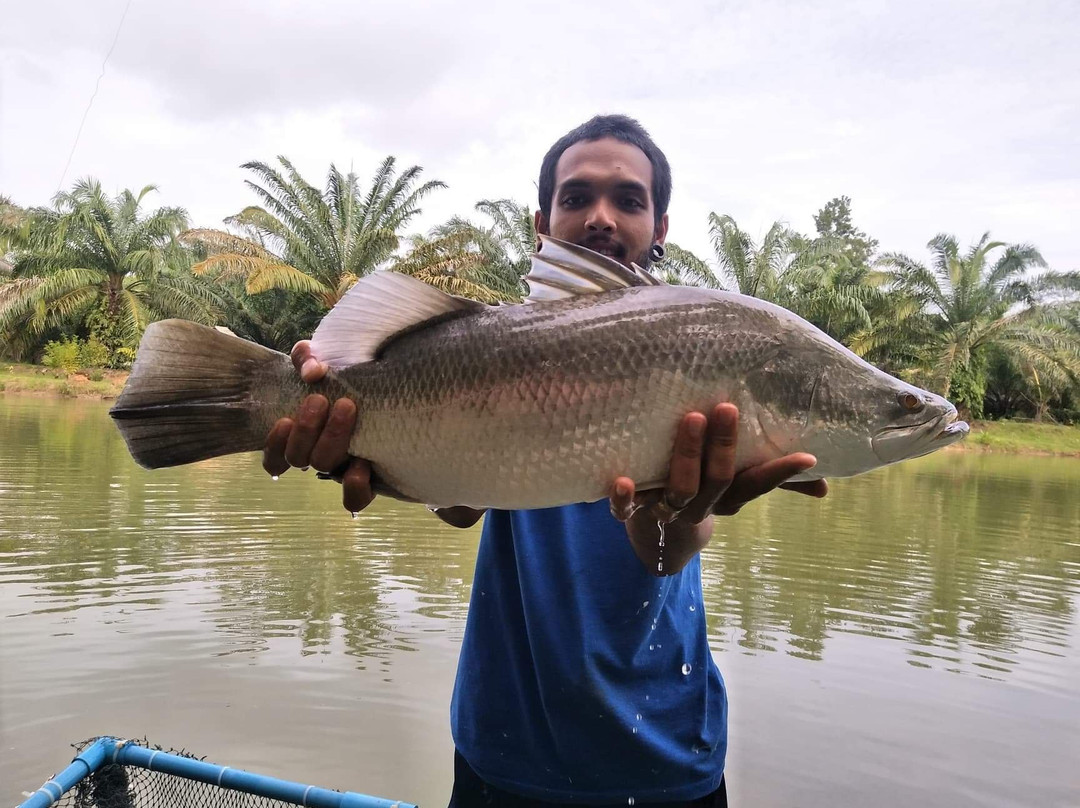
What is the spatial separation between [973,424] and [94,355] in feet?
88.9

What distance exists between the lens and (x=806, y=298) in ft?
81.7

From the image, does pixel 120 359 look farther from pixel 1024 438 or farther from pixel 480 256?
pixel 1024 438

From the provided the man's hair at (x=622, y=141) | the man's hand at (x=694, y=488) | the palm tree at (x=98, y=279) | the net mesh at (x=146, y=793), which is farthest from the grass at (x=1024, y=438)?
the net mesh at (x=146, y=793)

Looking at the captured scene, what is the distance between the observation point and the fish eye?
1728 mm

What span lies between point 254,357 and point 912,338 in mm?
27776

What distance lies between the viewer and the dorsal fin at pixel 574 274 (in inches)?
Answer: 71.5

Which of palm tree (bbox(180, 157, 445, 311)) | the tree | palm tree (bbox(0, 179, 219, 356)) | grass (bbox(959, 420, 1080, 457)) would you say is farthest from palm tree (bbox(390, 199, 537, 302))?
the tree

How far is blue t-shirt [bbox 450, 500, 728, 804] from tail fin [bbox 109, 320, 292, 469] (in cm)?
74

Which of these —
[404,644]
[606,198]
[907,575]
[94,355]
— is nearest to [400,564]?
[404,644]

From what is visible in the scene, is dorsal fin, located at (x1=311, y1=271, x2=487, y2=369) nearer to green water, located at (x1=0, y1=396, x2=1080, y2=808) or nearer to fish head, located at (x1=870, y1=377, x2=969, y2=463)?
fish head, located at (x1=870, y1=377, x2=969, y2=463)

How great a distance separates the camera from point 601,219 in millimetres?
2299

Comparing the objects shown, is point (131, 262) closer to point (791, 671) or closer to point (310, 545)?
point (310, 545)

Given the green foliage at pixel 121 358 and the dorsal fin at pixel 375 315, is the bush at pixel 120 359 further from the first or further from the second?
the dorsal fin at pixel 375 315

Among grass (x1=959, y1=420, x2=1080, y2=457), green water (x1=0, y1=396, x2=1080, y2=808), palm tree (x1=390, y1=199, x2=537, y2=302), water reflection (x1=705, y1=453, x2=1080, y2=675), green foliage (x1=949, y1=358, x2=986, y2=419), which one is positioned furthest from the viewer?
green foliage (x1=949, y1=358, x2=986, y2=419)
